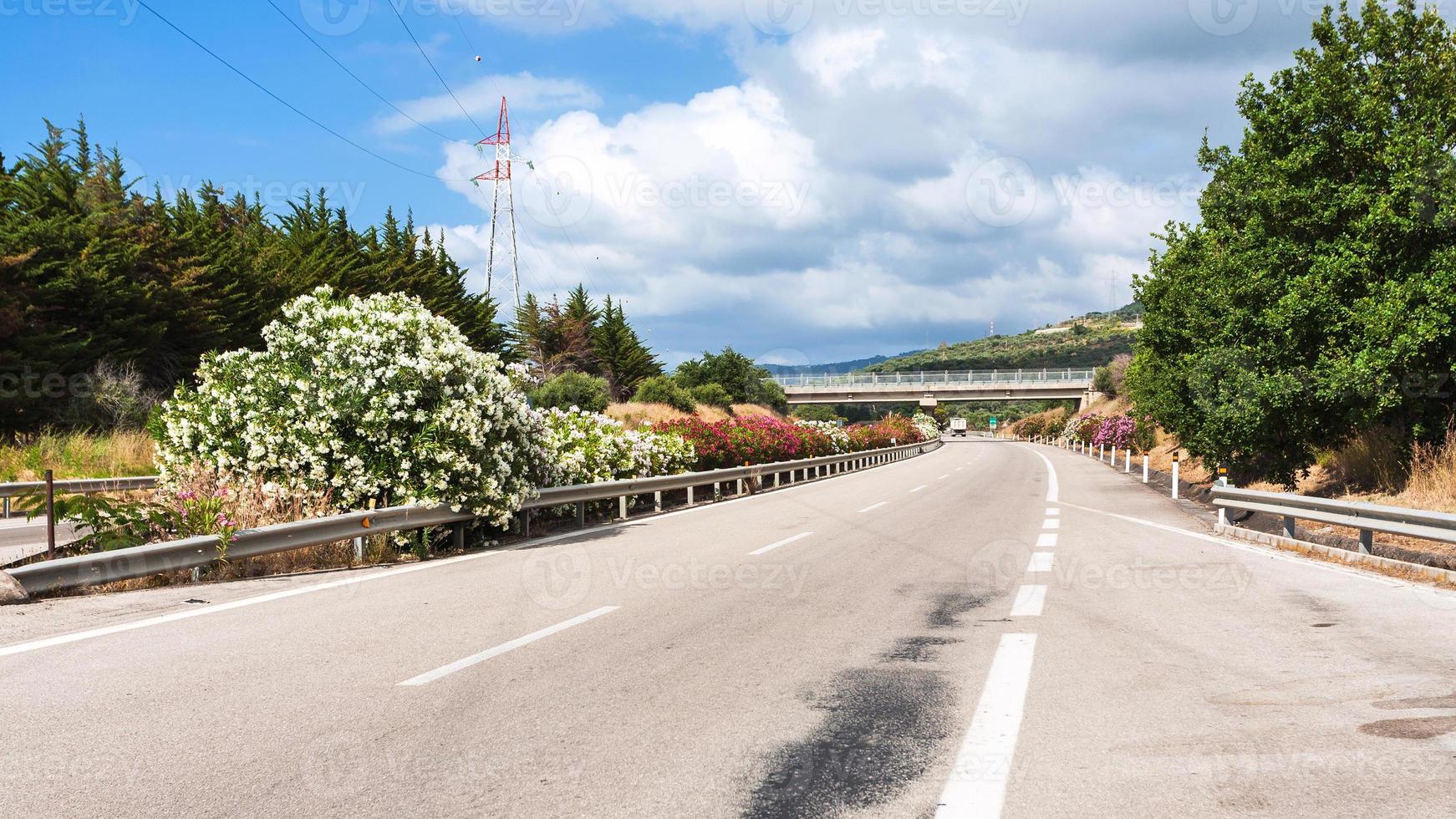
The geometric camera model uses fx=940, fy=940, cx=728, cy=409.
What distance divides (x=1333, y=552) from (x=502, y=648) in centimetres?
997

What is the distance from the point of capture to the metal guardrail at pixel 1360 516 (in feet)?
30.8

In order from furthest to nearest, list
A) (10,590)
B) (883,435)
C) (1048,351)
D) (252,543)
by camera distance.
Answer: (1048,351)
(883,435)
(252,543)
(10,590)

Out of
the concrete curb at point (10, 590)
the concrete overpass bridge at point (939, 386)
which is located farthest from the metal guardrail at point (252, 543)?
the concrete overpass bridge at point (939, 386)

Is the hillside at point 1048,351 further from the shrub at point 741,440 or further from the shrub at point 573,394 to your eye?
the shrub at point 741,440

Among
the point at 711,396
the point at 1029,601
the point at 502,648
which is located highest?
the point at 711,396

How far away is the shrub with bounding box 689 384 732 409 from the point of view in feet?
204

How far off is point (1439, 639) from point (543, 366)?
61.8 metres

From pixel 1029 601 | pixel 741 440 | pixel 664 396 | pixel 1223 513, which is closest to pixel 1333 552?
pixel 1223 513

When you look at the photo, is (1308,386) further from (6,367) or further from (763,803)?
(6,367)

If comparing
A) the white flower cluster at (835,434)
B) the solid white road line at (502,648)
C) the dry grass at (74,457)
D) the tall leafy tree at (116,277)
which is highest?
the tall leafy tree at (116,277)

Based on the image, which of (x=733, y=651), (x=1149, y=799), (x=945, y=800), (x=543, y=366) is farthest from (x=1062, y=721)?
(x=543, y=366)

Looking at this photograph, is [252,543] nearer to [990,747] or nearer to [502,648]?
[502,648]

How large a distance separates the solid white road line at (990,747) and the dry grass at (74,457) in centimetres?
1895

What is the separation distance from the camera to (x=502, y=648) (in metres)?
6.36
